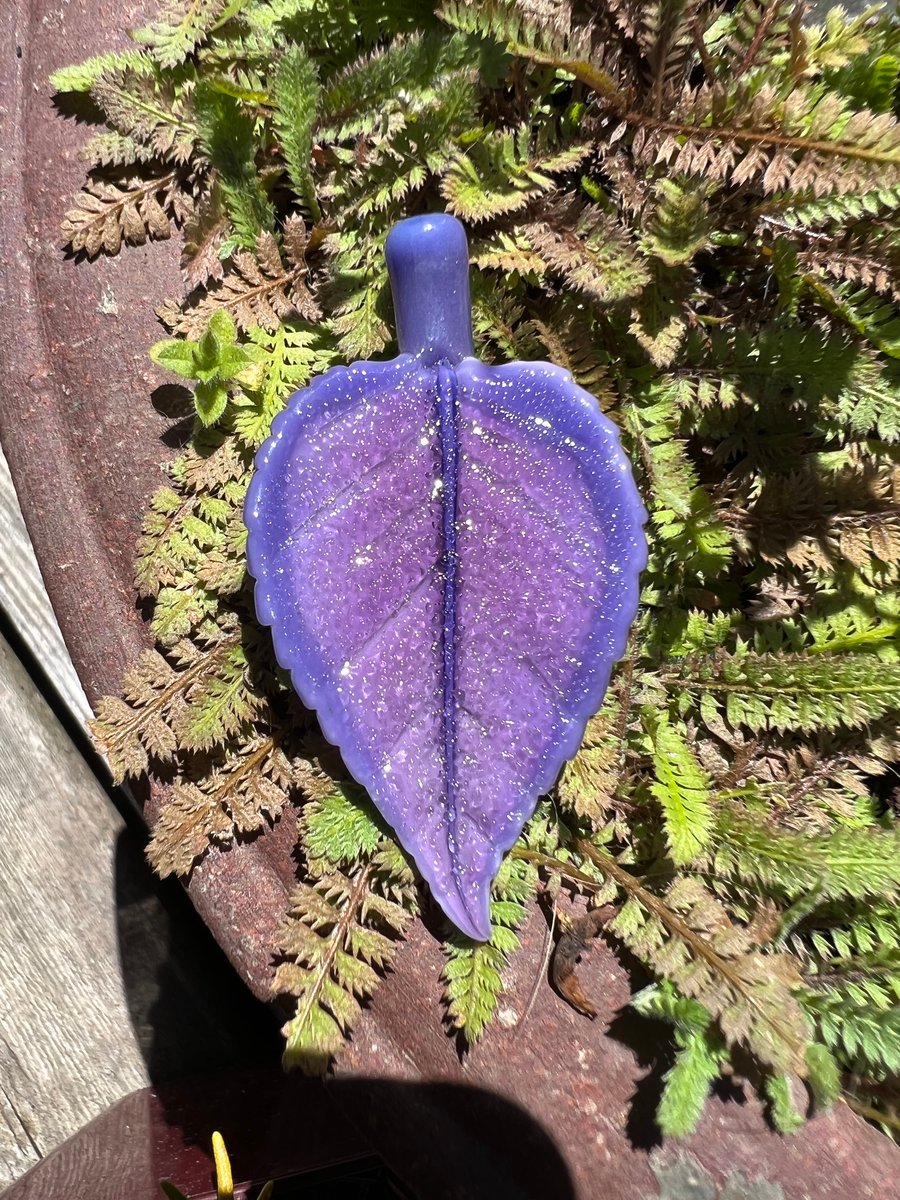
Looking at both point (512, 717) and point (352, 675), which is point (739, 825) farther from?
point (352, 675)

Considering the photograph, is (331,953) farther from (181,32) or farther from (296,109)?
(181,32)

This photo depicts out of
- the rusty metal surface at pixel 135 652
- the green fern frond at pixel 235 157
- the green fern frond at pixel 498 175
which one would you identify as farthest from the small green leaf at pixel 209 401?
the green fern frond at pixel 498 175

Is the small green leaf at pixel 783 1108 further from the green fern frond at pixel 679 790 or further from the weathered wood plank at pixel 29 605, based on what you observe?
the weathered wood plank at pixel 29 605

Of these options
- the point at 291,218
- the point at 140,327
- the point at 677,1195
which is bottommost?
the point at 677,1195

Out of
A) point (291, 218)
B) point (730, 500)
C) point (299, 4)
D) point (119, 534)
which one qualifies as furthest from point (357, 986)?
point (299, 4)

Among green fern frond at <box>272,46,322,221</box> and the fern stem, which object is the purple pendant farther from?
green fern frond at <box>272,46,322,221</box>

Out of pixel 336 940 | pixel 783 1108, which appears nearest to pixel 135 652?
pixel 336 940

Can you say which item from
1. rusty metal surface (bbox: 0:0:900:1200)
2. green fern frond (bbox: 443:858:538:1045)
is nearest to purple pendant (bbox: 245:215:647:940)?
green fern frond (bbox: 443:858:538:1045)
